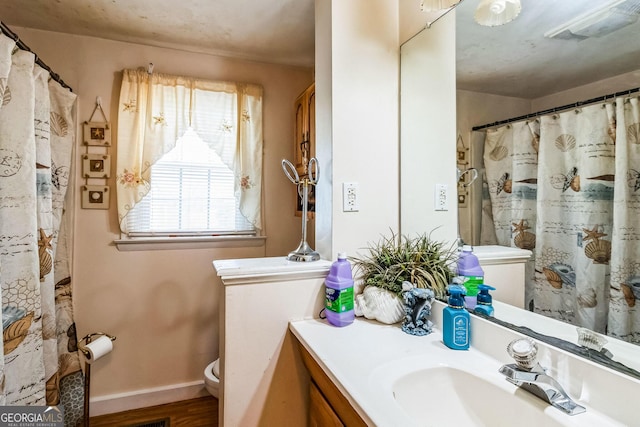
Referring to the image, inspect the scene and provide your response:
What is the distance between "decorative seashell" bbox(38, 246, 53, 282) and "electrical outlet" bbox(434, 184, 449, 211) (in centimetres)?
182

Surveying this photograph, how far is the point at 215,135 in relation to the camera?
211 centimetres

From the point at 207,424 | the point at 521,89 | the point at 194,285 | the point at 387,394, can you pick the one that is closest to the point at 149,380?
the point at 207,424

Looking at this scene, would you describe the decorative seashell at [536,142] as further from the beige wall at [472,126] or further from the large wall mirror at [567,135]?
the beige wall at [472,126]

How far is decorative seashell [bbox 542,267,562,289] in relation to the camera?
0.84 m

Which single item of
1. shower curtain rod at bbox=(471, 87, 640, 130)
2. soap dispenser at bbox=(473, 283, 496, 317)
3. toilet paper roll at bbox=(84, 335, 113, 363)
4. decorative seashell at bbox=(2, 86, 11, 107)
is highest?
decorative seashell at bbox=(2, 86, 11, 107)

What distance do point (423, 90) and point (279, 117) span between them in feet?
4.17

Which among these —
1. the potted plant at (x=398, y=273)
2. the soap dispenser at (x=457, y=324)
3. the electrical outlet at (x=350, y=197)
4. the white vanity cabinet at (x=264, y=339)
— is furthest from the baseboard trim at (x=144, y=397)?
the soap dispenser at (x=457, y=324)

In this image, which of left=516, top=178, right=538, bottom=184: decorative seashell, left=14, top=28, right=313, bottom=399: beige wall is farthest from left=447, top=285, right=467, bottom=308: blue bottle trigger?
left=14, top=28, right=313, bottom=399: beige wall

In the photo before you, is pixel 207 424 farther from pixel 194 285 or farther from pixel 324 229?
pixel 324 229

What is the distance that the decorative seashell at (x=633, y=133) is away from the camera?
65cm

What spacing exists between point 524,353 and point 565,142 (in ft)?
1.81

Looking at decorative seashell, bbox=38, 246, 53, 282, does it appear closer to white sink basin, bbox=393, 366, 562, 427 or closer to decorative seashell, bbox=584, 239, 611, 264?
white sink basin, bbox=393, 366, 562, 427

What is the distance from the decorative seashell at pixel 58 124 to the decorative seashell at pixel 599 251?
2.38 m

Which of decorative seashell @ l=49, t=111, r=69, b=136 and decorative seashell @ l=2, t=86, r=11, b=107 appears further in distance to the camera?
decorative seashell @ l=49, t=111, r=69, b=136
